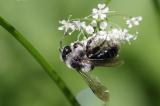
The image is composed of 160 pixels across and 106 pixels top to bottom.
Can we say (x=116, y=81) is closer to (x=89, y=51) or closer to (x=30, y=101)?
(x=30, y=101)

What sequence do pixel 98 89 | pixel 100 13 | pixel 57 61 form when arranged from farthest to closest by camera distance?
pixel 57 61
pixel 100 13
pixel 98 89

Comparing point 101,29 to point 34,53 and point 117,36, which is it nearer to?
point 117,36

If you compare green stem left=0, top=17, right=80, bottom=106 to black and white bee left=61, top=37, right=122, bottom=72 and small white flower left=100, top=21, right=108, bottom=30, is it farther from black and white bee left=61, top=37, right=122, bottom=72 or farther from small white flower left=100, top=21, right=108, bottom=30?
small white flower left=100, top=21, right=108, bottom=30

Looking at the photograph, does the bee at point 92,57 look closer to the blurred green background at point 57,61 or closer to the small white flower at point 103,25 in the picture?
the small white flower at point 103,25

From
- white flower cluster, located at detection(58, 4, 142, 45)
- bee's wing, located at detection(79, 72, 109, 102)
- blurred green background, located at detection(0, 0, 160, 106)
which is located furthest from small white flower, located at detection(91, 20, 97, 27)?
blurred green background, located at detection(0, 0, 160, 106)

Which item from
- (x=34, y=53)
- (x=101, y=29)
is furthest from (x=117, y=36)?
(x=34, y=53)

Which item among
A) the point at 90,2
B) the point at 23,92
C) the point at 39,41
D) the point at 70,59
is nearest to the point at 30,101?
the point at 23,92
